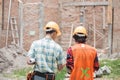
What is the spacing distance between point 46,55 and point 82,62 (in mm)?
651

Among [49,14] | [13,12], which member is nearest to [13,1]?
[13,12]

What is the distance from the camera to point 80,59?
634 cm

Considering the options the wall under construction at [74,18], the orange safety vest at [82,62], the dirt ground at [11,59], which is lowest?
the dirt ground at [11,59]

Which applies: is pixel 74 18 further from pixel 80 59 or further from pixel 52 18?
pixel 80 59

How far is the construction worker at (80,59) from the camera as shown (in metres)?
6.34

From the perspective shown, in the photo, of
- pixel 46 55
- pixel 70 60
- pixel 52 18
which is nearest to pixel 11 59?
pixel 52 18

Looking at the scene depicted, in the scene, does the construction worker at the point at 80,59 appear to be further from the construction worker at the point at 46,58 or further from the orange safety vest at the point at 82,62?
the construction worker at the point at 46,58

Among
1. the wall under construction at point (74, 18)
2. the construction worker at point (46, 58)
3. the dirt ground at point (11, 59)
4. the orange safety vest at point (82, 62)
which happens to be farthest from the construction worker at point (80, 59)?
Answer: the wall under construction at point (74, 18)

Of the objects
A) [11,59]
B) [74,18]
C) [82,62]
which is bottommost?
[11,59]

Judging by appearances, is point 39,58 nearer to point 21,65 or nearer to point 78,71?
point 78,71

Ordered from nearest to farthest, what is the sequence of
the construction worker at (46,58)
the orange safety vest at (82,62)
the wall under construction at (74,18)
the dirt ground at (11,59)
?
the construction worker at (46,58), the orange safety vest at (82,62), the dirt ground at (11,59), the wall under construction at (74,18)

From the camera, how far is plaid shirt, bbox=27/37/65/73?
607 centimetres

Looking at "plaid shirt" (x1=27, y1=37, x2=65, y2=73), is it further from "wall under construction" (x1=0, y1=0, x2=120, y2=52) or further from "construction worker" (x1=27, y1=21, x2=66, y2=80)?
"wall under construction" (x1=0, y1=0, x2=120, y2=52)

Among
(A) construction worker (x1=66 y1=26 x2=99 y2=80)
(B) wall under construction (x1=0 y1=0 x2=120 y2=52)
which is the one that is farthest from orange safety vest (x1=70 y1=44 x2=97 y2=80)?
(B) wall under construction (x1=0 y1=0 x2=120 y2=52)
